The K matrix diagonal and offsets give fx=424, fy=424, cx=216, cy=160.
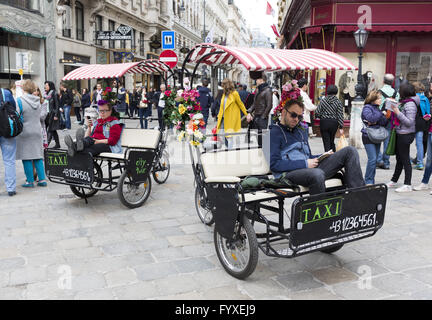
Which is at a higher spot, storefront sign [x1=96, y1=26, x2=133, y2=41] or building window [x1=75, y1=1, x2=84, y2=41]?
building window [x1=75, y1=1, x2=84, y2=41]

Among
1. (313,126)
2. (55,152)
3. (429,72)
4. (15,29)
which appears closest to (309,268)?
(55,152)

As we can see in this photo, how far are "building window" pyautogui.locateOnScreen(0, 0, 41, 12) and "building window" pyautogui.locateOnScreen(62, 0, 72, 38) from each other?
8.98 feet

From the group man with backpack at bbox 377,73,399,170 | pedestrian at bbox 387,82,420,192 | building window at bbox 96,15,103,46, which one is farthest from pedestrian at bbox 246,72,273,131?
building window at bbox 96,15,103,46

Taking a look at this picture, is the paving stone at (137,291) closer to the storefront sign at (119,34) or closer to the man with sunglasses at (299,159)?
the man with sunglasses at (299,159)

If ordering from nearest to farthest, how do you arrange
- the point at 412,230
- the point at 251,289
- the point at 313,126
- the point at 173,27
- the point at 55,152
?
the point at 251,289 → the point at 412,230 → the point at 55,152 → the point at 313,126 → the point at 173,27

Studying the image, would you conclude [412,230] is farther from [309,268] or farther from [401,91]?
[401,91]

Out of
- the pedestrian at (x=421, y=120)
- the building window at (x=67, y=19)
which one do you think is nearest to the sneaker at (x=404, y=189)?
the pedestrian at (x=421, y=120)

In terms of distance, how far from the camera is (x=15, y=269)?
405 centimetres

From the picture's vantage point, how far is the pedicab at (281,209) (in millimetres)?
3469

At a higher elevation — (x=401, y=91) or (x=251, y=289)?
(x=401, y=91)

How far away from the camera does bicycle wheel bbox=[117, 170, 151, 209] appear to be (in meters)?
6.05

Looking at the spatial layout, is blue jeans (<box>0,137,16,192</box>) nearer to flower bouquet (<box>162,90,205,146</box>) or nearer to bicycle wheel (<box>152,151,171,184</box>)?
bicycle wheel (<box>152,151,171,184</box>)

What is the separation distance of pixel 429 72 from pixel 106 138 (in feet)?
42.6
